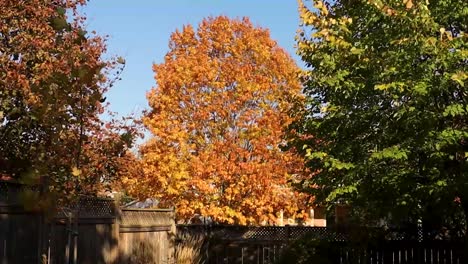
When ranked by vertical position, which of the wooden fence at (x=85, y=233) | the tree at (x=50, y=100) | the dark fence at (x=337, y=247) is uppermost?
the tree at (x=50, y=100)

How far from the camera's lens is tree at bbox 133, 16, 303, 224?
19266 mm

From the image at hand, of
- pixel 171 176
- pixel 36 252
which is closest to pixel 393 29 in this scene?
pixel 36 252

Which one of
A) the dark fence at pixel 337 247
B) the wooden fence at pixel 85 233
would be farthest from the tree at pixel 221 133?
the wooden fence at pixel 85 233

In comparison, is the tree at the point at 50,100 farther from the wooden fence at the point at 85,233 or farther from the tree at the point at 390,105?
the tree at the point at 390,105

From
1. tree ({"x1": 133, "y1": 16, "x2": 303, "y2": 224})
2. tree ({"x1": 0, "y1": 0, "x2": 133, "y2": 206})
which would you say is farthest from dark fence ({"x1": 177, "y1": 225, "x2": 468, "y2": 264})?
tree ({"x1": 0, "y1": 0, "x2": 133, "y2": 206})

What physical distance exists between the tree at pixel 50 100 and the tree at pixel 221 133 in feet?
22.0

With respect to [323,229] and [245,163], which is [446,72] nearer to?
[323,229]

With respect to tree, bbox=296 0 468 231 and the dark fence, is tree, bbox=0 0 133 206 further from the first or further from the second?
the dark fence

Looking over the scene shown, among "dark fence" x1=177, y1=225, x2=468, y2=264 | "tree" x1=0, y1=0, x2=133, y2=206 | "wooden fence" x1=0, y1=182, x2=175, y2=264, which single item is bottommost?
"dark fence" x1=177, y1=225, x2=468, y2=264

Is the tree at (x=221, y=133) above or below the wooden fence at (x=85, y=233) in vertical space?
above

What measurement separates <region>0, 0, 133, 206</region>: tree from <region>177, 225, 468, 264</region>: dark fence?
5.49 metres

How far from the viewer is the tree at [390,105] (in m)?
9.94

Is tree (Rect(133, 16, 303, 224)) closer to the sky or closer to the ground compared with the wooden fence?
closer to the sky

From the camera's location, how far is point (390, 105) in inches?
442
